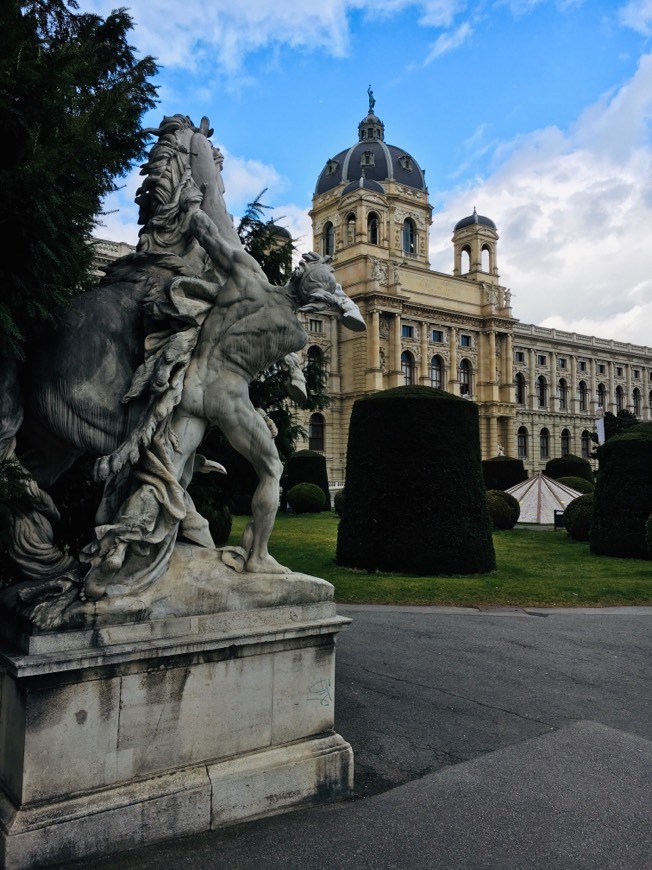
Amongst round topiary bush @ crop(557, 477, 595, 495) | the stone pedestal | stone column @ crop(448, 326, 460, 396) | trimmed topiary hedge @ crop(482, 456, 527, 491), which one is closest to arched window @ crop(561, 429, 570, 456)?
stone column @ crop(448, 326, 460, 396)

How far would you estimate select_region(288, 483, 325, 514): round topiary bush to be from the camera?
22339 millimetres

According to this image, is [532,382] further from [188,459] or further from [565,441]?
[188,459]

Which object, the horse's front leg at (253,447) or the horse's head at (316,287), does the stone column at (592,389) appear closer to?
the horse's head at (316,287)

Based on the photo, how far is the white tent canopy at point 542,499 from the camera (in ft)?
64.7

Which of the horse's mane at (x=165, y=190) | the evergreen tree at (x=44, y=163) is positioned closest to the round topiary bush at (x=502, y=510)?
the horse's mane at (x=165, y=190)

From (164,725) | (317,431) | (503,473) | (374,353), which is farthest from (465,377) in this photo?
(164,725)

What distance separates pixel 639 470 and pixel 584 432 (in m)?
50.0

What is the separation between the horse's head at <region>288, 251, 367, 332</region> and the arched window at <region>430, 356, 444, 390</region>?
45527mm

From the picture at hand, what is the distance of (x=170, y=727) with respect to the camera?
2.50 meters

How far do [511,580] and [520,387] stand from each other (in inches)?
1899

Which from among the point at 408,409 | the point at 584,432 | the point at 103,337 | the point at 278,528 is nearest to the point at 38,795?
the point at 103,337

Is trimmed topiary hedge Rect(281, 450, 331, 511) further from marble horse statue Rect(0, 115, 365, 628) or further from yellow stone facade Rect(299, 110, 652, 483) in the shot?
marble horse statue Rect(0, 115, 365, 628)

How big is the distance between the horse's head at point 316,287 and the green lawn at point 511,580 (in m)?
5.22

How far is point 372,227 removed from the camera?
160 feet
